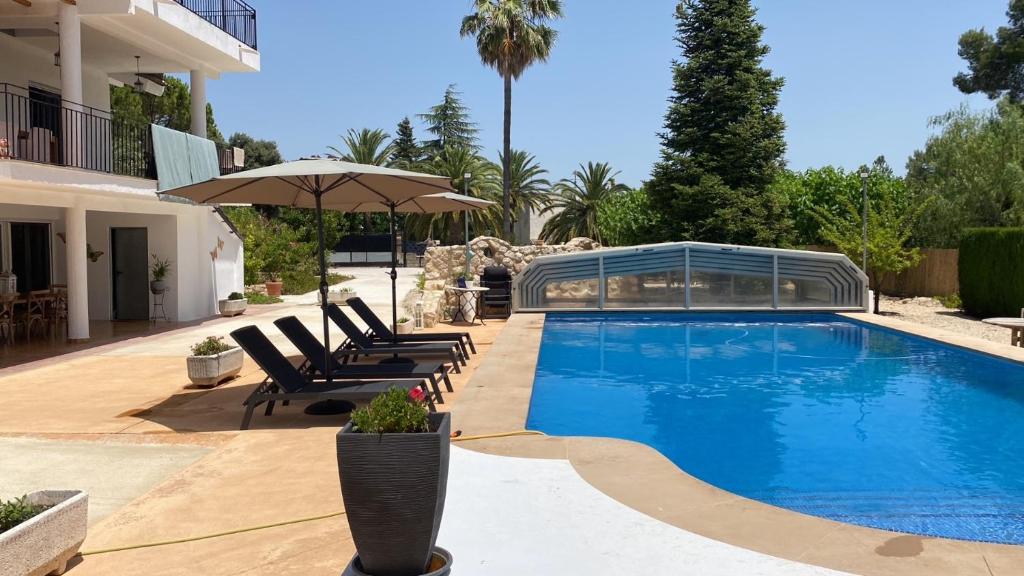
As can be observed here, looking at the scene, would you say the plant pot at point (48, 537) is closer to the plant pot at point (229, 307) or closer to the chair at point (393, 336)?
the chair at point (393, 336)

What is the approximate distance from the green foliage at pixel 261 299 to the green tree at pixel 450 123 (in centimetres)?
3436

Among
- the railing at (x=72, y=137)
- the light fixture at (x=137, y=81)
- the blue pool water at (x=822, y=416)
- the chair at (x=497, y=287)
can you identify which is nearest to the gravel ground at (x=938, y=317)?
the blue pool water at (x=822, y=416)

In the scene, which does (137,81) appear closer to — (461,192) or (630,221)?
(630,221)

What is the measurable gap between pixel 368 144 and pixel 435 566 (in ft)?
149

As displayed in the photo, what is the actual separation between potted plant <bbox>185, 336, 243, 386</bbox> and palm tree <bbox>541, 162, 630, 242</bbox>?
105ft

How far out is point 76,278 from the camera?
14.2 metres

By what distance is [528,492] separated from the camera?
5418 mm

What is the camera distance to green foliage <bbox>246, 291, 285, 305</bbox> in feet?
76.5

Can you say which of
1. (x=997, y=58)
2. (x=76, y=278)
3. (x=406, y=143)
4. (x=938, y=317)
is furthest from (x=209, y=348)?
(x=406, y=143)

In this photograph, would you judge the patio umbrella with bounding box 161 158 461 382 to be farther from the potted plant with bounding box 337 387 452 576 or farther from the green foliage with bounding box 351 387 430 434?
the potted plant with bounding box 337 387 452 576

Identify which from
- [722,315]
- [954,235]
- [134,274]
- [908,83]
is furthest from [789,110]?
[134,274]

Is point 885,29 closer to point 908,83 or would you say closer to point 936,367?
point 908,83

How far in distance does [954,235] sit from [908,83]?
5296mm

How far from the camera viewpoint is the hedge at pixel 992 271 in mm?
18906
